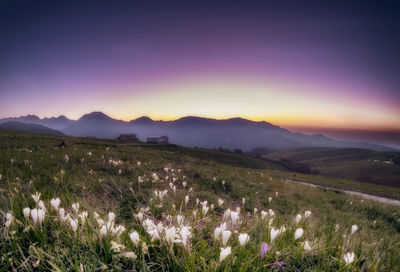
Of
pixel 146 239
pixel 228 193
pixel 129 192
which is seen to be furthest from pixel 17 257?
pixel 228 193

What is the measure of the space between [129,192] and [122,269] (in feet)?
12.9

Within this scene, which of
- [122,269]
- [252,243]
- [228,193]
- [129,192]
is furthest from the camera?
[228,193]

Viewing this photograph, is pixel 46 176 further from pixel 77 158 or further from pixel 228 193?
pixel 228 193

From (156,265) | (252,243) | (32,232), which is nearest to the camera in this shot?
(156,265)

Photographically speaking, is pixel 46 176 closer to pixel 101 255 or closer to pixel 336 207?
pixel 101 255

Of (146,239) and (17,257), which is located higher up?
(146,239)

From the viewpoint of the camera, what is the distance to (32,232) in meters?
2.42

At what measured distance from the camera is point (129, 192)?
5.82 meters

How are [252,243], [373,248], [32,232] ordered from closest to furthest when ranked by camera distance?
[32,232] < [252,243] < [373,248]

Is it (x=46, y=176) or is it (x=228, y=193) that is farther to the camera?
(x=228, y=193)

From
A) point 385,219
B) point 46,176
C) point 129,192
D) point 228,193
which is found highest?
point 46,176

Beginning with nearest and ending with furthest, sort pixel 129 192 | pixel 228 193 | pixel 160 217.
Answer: pixel 160 217, pixel 129 192, pixel 228 193

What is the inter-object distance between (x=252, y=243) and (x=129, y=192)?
4.17 meters

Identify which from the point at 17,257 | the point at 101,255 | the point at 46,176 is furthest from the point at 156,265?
the point at 46,176
